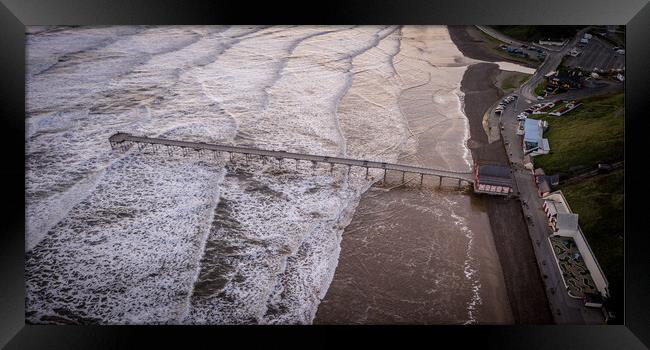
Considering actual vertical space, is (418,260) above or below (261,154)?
below

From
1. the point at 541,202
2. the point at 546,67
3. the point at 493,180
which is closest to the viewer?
the point at 541,202

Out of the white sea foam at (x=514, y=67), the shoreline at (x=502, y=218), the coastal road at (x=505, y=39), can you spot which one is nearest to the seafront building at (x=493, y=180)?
the shoreline at (x=502, y=218)

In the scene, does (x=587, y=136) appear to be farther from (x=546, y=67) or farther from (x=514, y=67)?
(x=514, y=67)

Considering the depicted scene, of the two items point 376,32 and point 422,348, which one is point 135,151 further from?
point 422,348

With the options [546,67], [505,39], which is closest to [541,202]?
[546,67]

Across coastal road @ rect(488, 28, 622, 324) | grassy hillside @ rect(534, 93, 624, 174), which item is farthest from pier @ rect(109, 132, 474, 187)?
grassy hillside @ rect(534, 93, 624, 174)

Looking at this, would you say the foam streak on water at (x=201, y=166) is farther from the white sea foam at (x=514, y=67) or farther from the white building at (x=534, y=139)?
the white building at (x=534, y=139)
